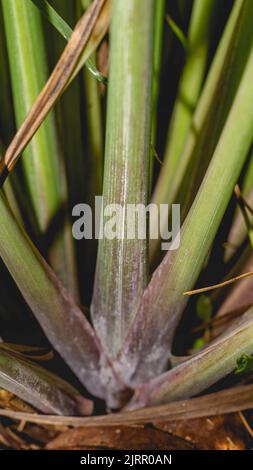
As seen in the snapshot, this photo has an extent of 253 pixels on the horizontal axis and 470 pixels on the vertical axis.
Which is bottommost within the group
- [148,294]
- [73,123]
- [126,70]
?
[148,294]

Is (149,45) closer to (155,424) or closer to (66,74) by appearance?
(66,74)

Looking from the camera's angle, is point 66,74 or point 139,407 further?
point 139,407

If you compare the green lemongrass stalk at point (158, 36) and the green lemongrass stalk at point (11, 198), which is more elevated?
the green lemongrass stalk at point (158, 36)

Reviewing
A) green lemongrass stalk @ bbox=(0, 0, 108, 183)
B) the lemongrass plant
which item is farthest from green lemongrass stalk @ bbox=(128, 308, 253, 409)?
green lemongrass stalk @ bbox=(0, 0, 108, 183)

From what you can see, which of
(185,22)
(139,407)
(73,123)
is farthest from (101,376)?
(185,22)

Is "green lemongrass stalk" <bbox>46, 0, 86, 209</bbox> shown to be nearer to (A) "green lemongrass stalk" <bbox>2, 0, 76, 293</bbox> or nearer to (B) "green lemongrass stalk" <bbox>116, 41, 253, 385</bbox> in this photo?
(A) "green lemongrass stalk" <bbox>2, 0, 76, 293</bbox>

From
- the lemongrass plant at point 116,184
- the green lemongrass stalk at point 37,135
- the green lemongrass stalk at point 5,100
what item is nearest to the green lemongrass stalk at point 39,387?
the lemongrass plant at point 116,184

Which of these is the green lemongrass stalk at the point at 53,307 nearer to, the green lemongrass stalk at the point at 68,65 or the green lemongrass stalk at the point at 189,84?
the green lemongrass stalk at the point at 68,65
